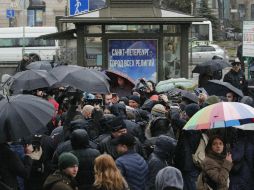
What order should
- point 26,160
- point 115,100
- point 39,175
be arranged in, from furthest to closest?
1. point 115,100
2. point 39,175
3. point 26,160

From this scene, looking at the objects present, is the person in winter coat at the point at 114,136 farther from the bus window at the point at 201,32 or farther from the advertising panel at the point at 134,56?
the bus window at the point at 201,32

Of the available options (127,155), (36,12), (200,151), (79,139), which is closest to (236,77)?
(200,151)

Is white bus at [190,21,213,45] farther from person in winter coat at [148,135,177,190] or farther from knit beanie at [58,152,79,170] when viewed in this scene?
knit beanie at [58,152,79,170]

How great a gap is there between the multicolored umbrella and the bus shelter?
1062 cm

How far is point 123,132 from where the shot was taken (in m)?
9.53

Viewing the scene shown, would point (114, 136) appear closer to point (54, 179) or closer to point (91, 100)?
point (54, 179)

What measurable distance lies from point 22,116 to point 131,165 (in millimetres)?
1351

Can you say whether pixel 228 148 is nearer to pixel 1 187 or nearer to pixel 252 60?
pixel 1 187

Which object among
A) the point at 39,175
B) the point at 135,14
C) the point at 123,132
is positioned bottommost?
the point at 39,175

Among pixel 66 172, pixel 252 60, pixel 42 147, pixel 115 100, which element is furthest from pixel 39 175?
pixel 252 60

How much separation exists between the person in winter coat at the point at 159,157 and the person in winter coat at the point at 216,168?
65 centimetres

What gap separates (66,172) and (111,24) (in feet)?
39.9

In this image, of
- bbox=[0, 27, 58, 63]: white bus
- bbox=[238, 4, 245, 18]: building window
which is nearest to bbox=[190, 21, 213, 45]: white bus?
bbox=[0, 27, 58, 63]: white bus

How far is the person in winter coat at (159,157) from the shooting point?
30.0 feet
